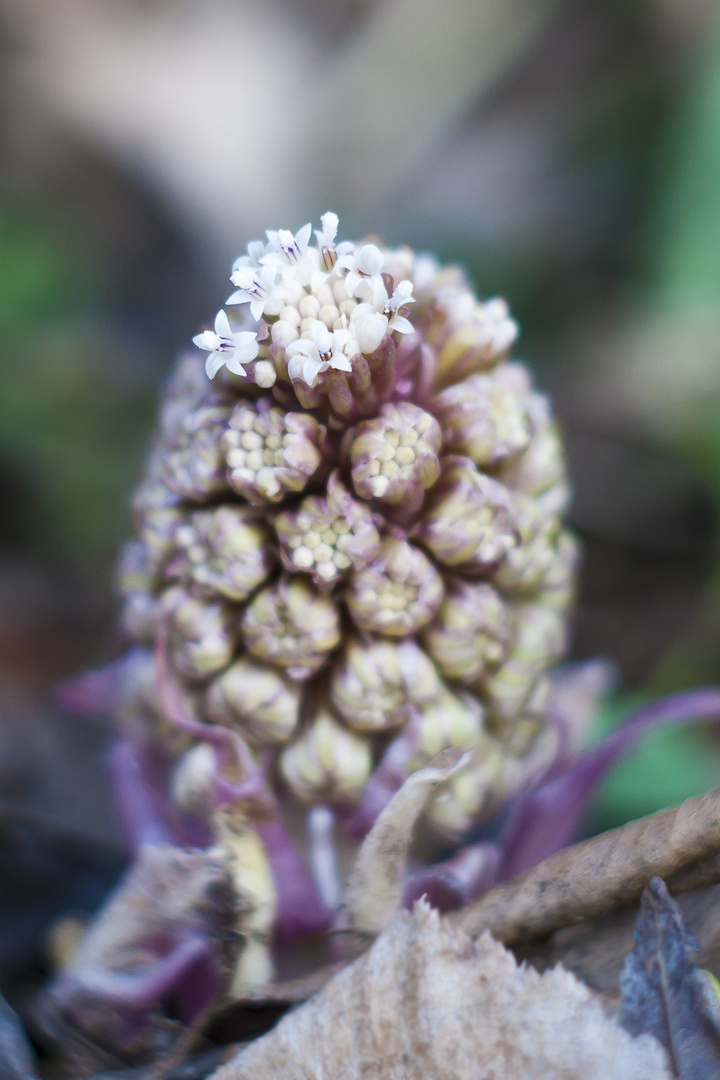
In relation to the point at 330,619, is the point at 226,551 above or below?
above

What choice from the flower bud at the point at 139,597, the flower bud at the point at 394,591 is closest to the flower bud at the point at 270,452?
the flower bud at the point at 394,591

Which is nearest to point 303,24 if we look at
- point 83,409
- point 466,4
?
point 466,4

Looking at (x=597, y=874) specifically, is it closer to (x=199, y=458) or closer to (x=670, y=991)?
(x=670, y=991)

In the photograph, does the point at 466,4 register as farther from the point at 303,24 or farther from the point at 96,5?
the point at 96,5

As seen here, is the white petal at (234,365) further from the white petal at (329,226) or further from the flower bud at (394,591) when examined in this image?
the flower bud at (394,591)

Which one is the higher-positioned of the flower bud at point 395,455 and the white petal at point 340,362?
the white petal at point 340,362

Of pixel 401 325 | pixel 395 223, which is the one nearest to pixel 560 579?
pixel 401 325

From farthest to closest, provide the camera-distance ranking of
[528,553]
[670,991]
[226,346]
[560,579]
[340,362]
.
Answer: [560,579] < [528,553] < [226,346] < [340,362] < [670,991]
